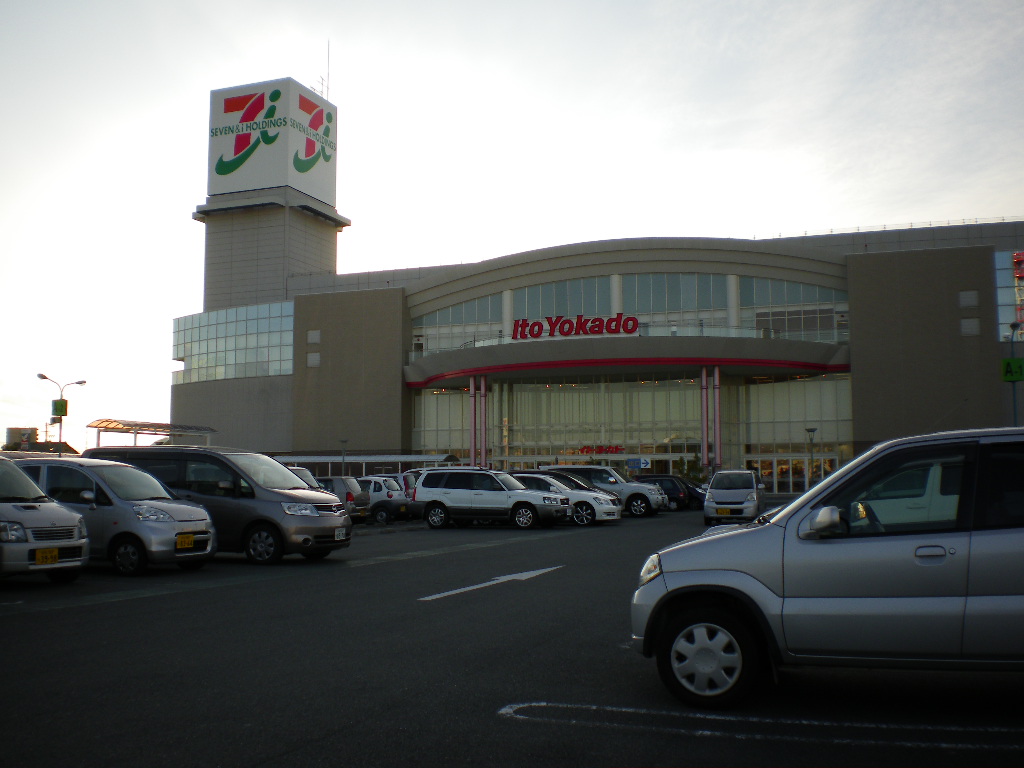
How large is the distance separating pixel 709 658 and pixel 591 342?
48247 mm

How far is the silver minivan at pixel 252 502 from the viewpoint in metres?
15.4

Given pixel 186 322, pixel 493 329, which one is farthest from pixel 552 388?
pixel 186 322

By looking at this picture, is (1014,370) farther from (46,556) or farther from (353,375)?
(353,375)

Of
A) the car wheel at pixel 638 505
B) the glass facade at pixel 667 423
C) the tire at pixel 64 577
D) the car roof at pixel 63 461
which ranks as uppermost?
the glass facade at pixel 667 423

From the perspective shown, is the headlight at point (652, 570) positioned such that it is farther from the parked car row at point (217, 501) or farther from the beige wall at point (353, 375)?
the beige wall at point (353, 375)

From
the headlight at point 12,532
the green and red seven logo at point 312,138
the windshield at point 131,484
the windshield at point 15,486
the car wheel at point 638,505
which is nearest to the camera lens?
the headlight at point 12,532

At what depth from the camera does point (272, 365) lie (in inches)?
2714

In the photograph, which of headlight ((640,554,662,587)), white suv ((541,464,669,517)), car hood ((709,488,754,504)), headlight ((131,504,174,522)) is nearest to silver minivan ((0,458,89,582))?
headlight ((131,504,174,522))

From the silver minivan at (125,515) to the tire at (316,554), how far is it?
1941 mm

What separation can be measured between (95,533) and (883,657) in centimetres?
1187

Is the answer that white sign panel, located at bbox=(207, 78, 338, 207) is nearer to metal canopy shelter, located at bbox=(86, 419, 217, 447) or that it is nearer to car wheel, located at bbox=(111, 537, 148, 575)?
metal canopy shelter, located at bbox=(86, 419, 217, 447)

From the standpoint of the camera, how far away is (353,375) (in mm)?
65250

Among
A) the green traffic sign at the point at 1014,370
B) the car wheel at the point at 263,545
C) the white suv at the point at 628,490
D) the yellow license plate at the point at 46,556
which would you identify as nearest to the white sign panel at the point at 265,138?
the white suv at the point at 628,490

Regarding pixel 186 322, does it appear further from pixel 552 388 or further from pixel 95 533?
pixel 95 533
